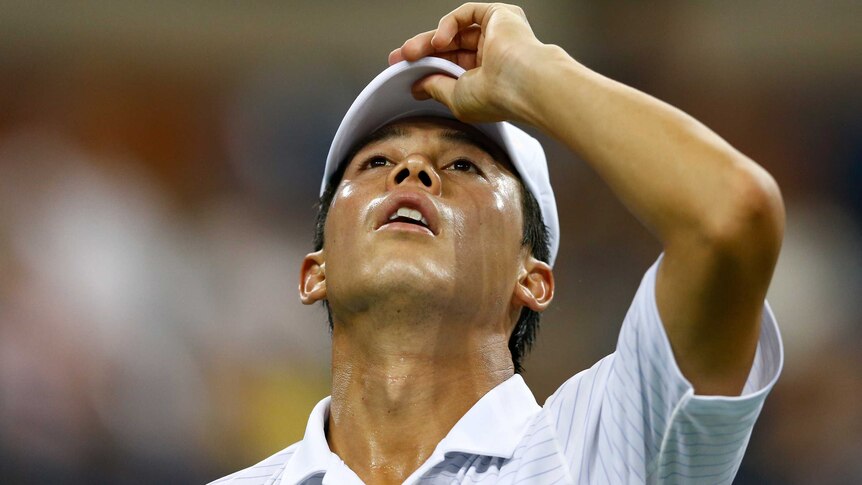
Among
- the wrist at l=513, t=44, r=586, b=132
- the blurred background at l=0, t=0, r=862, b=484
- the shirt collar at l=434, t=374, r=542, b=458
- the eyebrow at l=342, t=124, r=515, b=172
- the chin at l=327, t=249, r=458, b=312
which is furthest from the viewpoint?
the blurred background at l=0, t=0, r=862, b=484

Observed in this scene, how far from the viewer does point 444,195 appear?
6.69ft

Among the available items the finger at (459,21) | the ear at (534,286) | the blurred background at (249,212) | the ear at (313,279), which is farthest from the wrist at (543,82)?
the blurred background at (249,212)

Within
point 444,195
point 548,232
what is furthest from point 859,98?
point 444,195

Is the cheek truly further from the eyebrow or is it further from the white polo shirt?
the white polo shirt

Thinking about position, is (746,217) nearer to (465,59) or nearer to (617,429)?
(617,429)

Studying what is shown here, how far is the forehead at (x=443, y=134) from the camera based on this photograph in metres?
2.16

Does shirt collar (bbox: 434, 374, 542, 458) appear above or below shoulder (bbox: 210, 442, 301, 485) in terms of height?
above

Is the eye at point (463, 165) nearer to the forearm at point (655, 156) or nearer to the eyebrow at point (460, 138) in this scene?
the eyebrow at point (460, 138)

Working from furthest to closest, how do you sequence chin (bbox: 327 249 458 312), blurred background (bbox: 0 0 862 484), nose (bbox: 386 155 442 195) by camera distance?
blurred background (bbox: 0 0 862 484) < nose (bbox: 386 155 442 195) < chin (bbox: 327 249 458 312)

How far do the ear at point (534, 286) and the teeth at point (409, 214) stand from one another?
274 mm

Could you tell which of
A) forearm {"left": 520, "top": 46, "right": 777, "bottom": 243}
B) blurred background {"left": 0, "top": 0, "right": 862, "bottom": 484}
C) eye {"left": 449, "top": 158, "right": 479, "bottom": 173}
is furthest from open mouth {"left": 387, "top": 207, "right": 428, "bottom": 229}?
blurred background {"left": 0, "top": 0, "right": 862, "bottom": 484}

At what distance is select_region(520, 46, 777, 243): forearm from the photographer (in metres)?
1.33

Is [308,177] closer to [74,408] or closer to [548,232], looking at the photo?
[74,408]

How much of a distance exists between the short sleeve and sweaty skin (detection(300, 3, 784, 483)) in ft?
0.09
